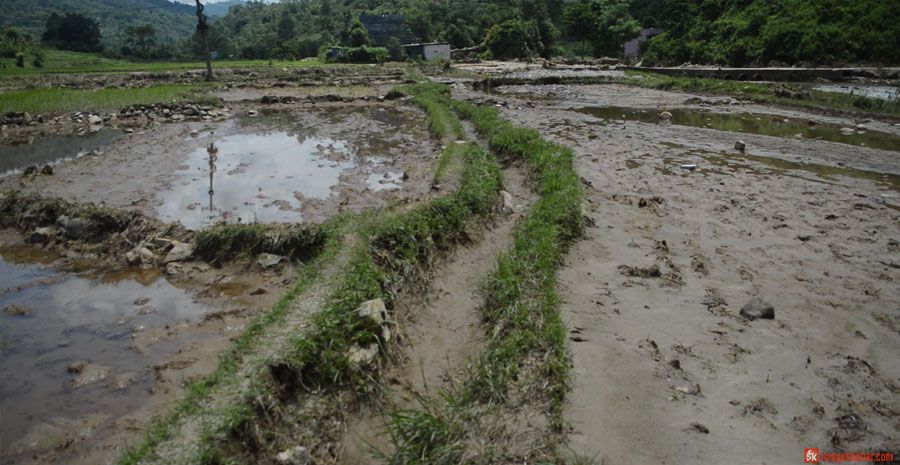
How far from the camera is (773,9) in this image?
39531 millimetres

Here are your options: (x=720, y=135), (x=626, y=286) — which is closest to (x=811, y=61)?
(x=720, y=135)

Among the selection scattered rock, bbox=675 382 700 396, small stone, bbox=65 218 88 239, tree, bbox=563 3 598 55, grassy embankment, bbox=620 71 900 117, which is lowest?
scattered rock, bbox=675 382 700 396

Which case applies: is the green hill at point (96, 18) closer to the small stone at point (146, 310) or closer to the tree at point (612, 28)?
the tree at point (612, 28)

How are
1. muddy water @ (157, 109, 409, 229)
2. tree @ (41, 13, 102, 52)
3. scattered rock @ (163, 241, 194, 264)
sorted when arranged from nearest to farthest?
1. scattered rock @ (163, 241, 194, 264)
2. muddy water @ (157, 109, 409, 229)
3. tree @ (41, 13, 102, 52)

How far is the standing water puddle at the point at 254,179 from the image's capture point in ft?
30.2

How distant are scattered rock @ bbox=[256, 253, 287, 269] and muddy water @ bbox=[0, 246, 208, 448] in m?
1.05

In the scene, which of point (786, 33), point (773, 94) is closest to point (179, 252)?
point (773, 94)

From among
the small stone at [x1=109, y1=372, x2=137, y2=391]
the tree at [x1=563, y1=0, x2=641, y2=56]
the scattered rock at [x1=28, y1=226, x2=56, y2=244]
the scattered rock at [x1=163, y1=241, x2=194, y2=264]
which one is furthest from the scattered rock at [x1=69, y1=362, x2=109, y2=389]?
the tree at [x1=563, y1=0, x2=641, y2=56]

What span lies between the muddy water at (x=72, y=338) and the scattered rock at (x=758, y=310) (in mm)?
6506

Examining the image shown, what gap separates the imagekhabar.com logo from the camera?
379cm

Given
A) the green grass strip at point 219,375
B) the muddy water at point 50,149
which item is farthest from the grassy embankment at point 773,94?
the muddy water at point 50,149

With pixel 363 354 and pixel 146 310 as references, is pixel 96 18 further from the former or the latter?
pixel 363 354

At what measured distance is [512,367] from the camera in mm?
4602

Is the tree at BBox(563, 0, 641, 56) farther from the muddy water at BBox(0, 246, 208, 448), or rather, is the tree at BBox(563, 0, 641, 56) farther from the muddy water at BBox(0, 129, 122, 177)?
the muddy water at BBox(0, 246, 208, 448)
